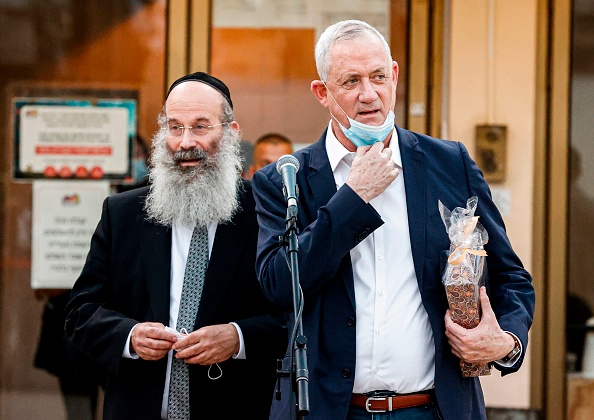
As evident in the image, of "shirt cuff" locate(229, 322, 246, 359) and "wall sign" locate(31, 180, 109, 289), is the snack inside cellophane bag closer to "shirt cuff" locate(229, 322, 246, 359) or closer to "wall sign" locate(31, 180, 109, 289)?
"shirt cuff" locate(229, 322, 246, 359)

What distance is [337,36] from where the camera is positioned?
326 centimetres

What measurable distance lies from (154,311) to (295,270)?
112cm

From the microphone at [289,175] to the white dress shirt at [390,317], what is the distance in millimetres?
311

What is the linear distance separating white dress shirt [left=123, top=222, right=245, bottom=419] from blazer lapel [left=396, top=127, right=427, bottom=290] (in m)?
0.96

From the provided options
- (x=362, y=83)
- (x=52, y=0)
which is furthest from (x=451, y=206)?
(x=52, y=0)

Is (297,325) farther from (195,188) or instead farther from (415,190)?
(195,188)

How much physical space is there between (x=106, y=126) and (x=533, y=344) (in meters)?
3.11

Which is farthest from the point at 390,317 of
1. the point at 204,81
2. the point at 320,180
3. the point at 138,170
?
the point at 138,170

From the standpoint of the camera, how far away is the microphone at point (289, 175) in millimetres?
2926

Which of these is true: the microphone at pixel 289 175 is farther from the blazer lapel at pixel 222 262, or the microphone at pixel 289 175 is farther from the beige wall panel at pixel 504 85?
the beige wall panel at pixel 504 85

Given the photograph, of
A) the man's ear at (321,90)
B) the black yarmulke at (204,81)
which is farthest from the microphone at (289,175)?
the black yarmulke at (204,81)

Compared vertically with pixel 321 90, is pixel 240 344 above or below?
below

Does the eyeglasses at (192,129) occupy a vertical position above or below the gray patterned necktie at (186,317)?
above

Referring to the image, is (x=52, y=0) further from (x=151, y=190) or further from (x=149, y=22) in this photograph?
(x=151, y=190)
